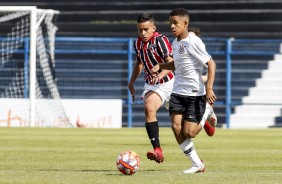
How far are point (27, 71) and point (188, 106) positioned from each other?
15.6 meters

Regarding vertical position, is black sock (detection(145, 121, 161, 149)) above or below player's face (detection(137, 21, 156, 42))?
below

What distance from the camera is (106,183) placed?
8000mm

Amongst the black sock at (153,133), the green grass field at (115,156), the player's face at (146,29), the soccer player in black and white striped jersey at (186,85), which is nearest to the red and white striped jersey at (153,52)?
the player's face at (146,29)

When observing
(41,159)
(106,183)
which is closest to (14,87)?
(41,159)

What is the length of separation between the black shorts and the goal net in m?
12.5

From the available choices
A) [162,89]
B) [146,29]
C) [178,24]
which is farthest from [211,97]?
[162,89]

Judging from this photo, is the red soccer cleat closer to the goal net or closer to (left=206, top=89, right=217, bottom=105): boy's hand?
(left=206, top=89, right=217, bottom=105): boy's hand

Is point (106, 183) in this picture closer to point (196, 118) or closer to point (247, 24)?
point (196, 118)

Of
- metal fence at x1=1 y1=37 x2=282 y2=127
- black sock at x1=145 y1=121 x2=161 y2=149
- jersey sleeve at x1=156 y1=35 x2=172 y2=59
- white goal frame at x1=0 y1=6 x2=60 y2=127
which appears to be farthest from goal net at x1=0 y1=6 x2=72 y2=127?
black sock at x1=145 y1=121 x2=161 y2=149

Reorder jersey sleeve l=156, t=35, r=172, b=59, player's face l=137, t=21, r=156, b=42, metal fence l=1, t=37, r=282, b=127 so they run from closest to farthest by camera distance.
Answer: player's face l=137, t=21, r=156, b=42, jersey sleeve l=156, t=35, r=172, b=59, metal fence l=1, t=37, r=282, b=127

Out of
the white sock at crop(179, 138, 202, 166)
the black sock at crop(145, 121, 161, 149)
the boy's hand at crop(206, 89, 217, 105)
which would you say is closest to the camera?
the boy's hand at crop(206, 89, 217, 105)

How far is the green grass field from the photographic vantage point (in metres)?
8.56

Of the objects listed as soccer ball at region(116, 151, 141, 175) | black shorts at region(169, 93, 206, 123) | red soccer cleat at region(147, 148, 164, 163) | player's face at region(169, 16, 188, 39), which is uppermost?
player's face at region(169, 16, 188, 39)

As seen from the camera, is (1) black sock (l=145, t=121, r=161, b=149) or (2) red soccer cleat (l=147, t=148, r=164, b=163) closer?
(2) red soccer cleat (l=147, t=148, r=164, b=163)
